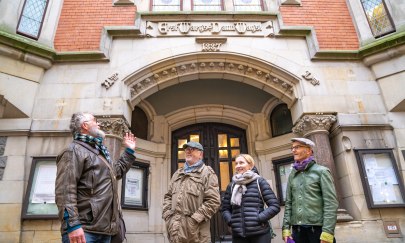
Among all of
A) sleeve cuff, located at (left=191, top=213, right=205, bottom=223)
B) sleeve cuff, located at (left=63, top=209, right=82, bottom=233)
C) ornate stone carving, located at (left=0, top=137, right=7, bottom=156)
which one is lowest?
sleeve cuff, located at (left=63, top=209, right=82, bottom=233)

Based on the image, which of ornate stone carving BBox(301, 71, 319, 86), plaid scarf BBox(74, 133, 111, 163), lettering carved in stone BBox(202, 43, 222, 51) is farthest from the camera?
lettering carved in stone BBox(202, 43, 222, 51)

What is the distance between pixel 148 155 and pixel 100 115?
230 centimetres

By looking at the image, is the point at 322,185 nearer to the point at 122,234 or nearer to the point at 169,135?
the point at 122,234

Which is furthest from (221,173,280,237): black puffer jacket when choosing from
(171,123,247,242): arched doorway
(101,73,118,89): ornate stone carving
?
(171,123,247,242): arched doorway

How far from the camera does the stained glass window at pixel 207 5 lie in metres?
7.62

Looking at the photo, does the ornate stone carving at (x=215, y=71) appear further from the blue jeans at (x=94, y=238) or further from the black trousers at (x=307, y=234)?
the blue jeans at (x=94, y=238)

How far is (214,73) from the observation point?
684 cm

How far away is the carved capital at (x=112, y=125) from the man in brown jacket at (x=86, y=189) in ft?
9.48

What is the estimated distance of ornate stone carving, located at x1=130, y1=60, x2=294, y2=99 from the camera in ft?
21.3

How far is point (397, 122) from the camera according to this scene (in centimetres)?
595

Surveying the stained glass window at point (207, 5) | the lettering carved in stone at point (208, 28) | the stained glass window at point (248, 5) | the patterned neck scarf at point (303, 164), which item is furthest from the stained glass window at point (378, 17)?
the patterned neck scarf at point (303, 164)

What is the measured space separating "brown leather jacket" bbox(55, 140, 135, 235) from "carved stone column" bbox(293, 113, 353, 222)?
4.19m

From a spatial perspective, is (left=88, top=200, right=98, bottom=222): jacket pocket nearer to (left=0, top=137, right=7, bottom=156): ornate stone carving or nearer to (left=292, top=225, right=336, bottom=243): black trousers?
(left=292, top=225, right=336, bottom=243): black trousers

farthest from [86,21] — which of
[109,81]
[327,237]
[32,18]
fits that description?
[327,237]
